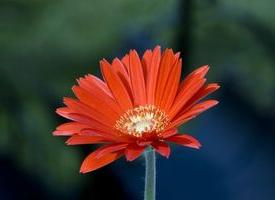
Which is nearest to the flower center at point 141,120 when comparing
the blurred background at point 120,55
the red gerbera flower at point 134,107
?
the red gerbera flower at point 134,107


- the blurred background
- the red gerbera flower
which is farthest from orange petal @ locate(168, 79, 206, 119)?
the blurred background

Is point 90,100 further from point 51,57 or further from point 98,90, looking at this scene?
point 51,57

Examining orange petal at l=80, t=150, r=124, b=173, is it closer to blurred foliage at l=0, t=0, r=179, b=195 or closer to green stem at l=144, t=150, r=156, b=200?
green stem at l=144, t=150, r=156, b=200

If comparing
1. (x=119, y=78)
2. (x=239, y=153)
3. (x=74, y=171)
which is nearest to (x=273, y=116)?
(x=239, y=153)

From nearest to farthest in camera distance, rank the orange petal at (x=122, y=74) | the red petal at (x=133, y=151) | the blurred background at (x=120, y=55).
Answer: the red petal at (x=133, y=151), the orange petal at (x=122, y=74), the blurred background at (x=120, y=55)

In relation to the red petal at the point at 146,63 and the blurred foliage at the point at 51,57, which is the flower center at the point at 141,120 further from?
the blurred foliage at the point at 51,57

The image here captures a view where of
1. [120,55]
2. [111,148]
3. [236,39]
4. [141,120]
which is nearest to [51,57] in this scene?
[120,55]
